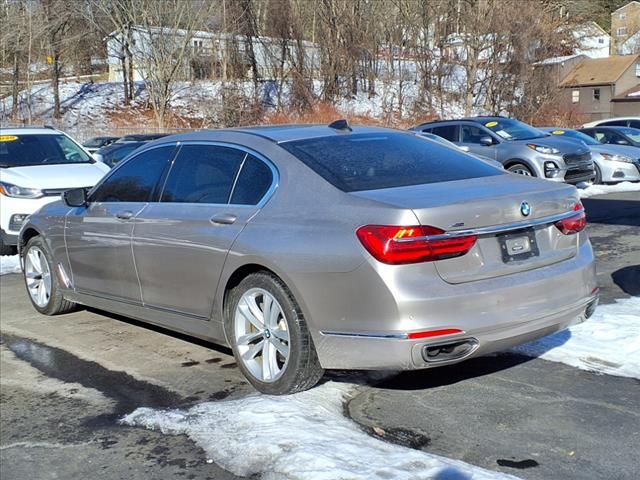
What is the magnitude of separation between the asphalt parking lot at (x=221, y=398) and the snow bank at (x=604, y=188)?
11.4 metres

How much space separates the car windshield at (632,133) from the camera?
19.1 meters

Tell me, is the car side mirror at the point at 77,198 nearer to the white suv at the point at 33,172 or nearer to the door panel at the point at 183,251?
the door panel at the point at 183,251

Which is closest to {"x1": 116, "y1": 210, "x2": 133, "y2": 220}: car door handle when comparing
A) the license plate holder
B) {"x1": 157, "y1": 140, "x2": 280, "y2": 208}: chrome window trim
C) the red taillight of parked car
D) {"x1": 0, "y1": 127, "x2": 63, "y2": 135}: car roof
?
{"x1": 157, "y1": 140, "x2": 280, "y2": 208}: chrome window trim

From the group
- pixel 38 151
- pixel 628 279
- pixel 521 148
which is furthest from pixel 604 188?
pixel 38 151

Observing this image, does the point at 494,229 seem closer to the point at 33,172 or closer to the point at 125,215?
the point at 125,215

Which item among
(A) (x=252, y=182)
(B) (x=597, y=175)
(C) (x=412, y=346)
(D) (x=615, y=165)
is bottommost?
(C) (x=412, y=346)

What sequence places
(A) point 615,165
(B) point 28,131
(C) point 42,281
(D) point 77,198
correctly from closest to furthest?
(D) point 77,198 → (C) point 42,281 → (B) point 28,131 → (A) point 615,165

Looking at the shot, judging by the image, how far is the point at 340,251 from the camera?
13.9 feet

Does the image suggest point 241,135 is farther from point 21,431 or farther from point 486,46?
point 486,46

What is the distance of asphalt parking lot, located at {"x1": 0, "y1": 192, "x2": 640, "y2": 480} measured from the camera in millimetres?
3869

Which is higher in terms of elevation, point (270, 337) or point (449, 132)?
point (449, 132)

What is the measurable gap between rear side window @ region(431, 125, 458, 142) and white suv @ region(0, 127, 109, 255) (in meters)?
7.87

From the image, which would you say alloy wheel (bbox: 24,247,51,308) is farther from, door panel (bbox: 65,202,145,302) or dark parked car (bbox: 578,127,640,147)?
dark parked car (bbox: 578,127,640,147)

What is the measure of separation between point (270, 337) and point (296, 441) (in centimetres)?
96
